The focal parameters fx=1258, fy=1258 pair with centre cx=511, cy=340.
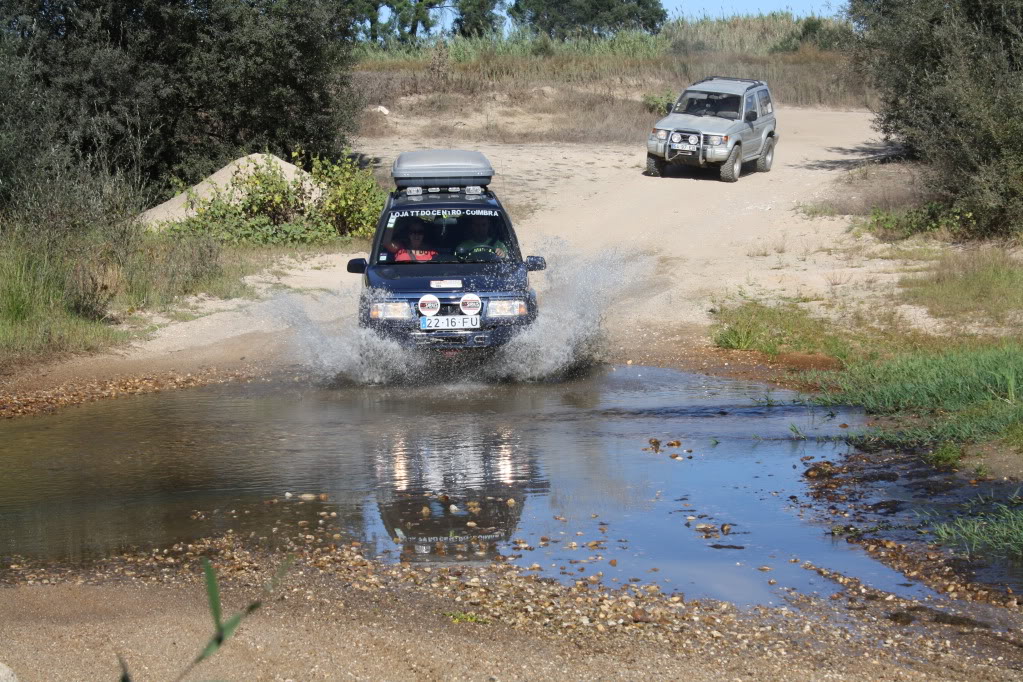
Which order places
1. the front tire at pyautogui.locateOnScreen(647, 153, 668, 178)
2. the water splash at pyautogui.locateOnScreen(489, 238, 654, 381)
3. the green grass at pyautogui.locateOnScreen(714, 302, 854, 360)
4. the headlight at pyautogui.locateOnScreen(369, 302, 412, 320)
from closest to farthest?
the headlight at pyautogui.locateOnScreen(369, 302, 412, 320)
the water splash at pyautogui.locateOnScreen(489, 238, 654, 381)
the green grass at pyautogui.locateOnScreen(714, 302, 854, 360)
the front tire at pyautogui.locateOnScreen(647, 153, 668, 178)

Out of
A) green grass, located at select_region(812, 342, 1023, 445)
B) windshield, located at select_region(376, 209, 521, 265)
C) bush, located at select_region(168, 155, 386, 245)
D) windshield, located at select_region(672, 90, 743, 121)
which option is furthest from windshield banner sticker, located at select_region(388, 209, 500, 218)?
windshield, located at select_region(672, 90, 743, 121)


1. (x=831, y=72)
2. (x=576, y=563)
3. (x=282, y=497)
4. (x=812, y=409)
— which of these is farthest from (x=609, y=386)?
(x=831, y=72)

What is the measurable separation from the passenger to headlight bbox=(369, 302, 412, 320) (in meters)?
0.92

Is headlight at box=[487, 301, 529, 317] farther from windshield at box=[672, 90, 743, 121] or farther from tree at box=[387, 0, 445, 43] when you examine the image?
tree at box=[387, 0, 445, 43]

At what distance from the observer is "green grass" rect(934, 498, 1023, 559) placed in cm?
704

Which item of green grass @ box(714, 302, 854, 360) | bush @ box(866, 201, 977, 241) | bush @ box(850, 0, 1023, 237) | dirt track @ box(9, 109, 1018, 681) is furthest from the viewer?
bush @ box(866, 201, 977, 241)

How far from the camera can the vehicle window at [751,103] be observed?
85.5ft

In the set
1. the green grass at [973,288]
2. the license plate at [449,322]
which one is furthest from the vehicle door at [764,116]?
the license plate at [449,322]

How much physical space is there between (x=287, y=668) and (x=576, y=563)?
2.12 meters

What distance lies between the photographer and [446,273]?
1205 cm

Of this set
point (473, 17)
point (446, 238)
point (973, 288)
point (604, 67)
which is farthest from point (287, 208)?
point (473, 17)

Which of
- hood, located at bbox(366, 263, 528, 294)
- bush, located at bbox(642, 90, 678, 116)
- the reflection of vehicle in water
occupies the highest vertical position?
bush, located at bbox(642, 90, 678, 116)

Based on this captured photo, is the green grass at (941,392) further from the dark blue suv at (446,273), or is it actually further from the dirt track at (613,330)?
the dark blue suv at (446,273)

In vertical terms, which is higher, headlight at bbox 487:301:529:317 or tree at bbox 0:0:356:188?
tree at bbox 0:0:356:188
